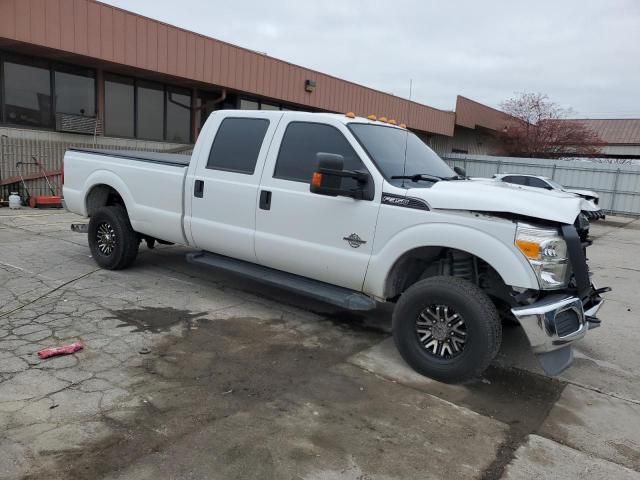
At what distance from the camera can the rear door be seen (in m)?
5.29

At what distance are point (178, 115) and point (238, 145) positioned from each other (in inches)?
491

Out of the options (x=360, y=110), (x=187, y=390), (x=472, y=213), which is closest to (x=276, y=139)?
(x=472, y=213)

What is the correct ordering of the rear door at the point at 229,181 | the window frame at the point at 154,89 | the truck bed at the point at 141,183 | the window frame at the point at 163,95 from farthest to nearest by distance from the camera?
the window frame at the point at 154,89 → the window frame at the point at 163,95 → the truck bed at the point at 141,183 → the rear door at the point at 229,181

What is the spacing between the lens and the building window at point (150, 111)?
1566 cm

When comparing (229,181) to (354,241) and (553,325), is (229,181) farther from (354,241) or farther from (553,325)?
(553,325)

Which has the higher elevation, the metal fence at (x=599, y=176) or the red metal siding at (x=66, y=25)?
the red metal siding at (x=66, y=25)

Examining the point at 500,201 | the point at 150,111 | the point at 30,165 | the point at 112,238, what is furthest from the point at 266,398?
the point at 150,111

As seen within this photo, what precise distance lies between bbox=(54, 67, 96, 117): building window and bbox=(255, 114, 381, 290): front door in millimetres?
11041

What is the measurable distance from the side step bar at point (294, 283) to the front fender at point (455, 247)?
0.54 ft

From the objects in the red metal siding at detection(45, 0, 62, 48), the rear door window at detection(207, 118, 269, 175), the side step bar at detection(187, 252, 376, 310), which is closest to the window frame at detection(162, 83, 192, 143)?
the red metal siding at detection(45, 0, 62, 48)

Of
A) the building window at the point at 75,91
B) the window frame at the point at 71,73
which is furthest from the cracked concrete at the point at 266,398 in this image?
the building window at the point at 75,91

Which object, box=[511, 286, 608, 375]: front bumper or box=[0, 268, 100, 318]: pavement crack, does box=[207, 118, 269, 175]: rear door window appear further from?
box=[511, 286, 608, 375]: front bumper

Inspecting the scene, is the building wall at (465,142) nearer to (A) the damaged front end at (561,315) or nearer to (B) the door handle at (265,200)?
(B) the door handle at (265,200)

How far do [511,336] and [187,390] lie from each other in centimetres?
336
